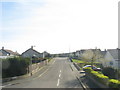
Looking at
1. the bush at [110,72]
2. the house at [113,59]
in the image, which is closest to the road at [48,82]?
the bush at [110,72]

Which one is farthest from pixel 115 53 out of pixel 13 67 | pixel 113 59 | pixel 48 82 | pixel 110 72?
pixel 48 82

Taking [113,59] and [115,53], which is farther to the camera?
[115,53]

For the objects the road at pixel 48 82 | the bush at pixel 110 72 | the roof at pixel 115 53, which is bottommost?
the road at pixel 48 82

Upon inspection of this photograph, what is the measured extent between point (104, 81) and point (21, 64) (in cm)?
1558

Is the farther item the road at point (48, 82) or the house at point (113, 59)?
the house at point (113, 59)

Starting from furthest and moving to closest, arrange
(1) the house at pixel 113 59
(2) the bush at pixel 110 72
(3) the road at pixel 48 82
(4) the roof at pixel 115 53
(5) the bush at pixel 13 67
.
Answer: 1. (4) the roof at pixel 115 53
2. (1) the house at pixel 113 59
3. (5) the bush at pixel 13 67
4. (2) the bush at pixel 110 72
5. (3) the road at pixel 48 82

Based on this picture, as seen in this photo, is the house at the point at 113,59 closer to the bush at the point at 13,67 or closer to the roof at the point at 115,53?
the roof at the point at 115,53

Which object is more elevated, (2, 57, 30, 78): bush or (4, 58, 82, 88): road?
(2, 57, 30, 78): bush

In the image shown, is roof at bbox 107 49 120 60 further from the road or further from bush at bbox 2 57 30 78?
bush at bbox 2 57 30 78

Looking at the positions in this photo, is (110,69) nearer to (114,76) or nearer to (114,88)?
(114,76)

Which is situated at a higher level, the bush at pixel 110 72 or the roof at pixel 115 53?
the roof at pixel 115 53

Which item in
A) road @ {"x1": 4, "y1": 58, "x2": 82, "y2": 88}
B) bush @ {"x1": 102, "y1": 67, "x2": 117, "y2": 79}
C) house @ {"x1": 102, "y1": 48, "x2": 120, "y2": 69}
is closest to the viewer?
road @ {"x1": 4, "y1": 58, "x2": 82, "y2": 88}

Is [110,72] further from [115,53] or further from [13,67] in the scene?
[115,53]

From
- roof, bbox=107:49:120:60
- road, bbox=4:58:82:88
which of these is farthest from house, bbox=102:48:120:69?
road, bbox=4:58:82:88
